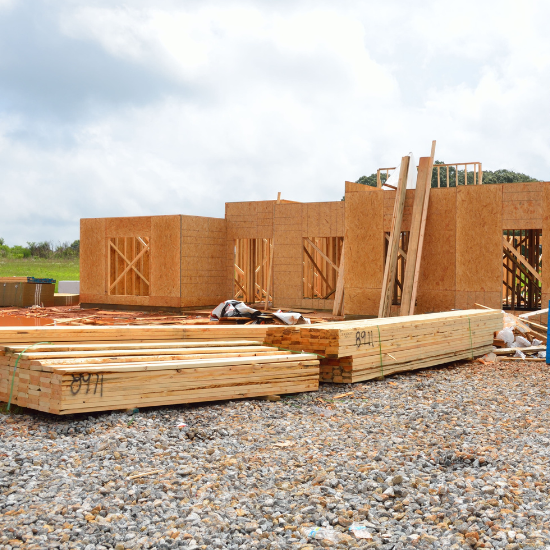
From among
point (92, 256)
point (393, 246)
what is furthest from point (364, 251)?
point (92, 256)

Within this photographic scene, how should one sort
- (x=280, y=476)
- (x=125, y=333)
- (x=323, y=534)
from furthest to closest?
(x=125, y=333), (x=280, y=476), (x=323, y=534)

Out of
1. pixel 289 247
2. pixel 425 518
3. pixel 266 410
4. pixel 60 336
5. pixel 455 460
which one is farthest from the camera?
pixel 289 247

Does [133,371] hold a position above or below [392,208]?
below

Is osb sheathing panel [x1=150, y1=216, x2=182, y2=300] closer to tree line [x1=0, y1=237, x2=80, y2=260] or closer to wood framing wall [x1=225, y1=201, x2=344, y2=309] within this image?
wood framing wall [x1=225, y1=201, x2=344, y2=309]

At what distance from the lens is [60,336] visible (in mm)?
8070

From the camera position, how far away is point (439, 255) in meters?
15.3

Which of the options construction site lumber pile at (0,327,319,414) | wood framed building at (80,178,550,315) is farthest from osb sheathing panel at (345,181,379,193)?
construction site lumber pile at (0,327,319,414)

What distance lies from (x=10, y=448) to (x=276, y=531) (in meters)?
2.84

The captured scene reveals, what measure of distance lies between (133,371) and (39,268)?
4386 cm

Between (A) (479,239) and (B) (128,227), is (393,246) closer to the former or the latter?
(A) (479,239)

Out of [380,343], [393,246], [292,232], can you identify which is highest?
[292,232]

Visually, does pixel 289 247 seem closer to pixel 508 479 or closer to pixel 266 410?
pixel 266 410

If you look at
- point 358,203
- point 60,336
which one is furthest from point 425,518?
point 358,203

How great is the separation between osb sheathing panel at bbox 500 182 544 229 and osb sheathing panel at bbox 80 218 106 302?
1277cm
